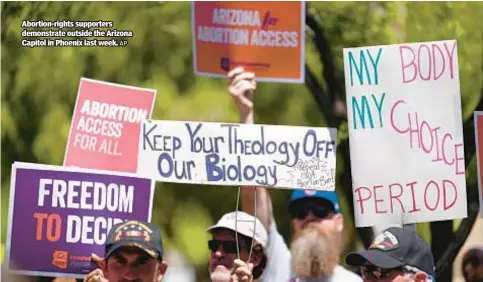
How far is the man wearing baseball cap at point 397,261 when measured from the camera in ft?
16.4

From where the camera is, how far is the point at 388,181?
231 inches

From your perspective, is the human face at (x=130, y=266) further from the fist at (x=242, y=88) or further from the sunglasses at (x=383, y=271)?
the fist at (x=242, y=88)

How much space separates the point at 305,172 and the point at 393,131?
0.45m

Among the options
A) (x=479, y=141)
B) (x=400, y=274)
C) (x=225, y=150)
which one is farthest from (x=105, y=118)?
(x=400, y=274)

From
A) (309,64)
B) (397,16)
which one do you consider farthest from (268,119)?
(397,16)

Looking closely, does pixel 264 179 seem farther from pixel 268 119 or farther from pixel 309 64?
pixel 268 119

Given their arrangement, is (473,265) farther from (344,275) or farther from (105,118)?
(105,118)

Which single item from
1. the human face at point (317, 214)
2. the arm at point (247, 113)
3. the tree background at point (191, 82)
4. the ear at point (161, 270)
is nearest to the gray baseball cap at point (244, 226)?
the arm at point (247, 113)

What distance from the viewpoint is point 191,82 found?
840 cm

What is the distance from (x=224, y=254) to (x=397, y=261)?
86cm

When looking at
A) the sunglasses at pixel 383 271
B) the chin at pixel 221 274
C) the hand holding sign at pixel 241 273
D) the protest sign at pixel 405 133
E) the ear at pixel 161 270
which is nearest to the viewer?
the sunglasses at pixel 383 271

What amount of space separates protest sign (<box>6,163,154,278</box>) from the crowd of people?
401 millimetres

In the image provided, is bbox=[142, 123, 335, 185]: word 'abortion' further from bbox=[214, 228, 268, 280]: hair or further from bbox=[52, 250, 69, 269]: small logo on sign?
bbox=[52, 250, 69, 269]: small logo on sign

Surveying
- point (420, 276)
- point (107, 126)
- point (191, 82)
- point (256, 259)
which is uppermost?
point (191, 82)
